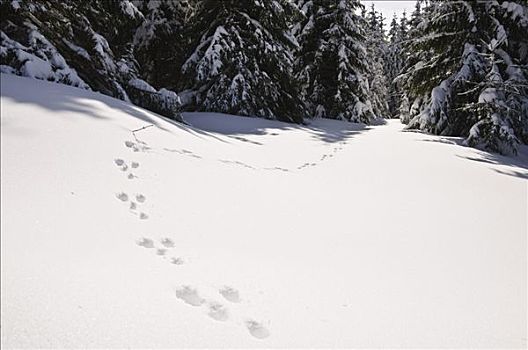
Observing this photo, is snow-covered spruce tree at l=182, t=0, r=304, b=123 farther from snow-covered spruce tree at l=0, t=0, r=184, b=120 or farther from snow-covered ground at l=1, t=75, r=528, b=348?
snow-covered ground at l=1, t=75, r=528, b=348

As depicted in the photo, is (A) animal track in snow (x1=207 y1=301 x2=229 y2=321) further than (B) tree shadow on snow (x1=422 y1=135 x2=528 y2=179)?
No

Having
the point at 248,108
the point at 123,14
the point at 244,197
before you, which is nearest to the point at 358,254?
the point at 244,197

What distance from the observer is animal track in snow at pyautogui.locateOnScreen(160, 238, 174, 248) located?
8.78 ft

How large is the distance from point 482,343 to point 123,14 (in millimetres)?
8488

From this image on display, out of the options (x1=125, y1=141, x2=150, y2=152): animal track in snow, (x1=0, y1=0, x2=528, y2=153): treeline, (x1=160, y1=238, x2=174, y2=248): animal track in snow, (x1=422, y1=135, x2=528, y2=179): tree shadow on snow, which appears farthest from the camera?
(x1=0, y1=0, x2=528, y2=153): treeline

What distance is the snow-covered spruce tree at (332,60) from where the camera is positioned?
57.8 feet

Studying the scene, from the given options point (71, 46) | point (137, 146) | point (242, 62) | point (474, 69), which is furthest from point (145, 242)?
point (474, 69)

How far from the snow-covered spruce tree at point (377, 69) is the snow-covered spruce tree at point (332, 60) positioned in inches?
423

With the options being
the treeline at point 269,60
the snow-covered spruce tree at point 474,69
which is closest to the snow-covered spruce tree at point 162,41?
the treeline at point 269,60

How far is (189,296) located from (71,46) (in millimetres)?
5715

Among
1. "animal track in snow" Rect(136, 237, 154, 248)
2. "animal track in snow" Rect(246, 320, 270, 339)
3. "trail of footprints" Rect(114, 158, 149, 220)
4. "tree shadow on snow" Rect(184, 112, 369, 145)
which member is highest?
"tree shadow on snow" Rect(184, 112, 369, 145)

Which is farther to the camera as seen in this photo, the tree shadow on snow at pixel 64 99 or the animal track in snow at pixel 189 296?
the tree shadow on snow at pixel 64 99

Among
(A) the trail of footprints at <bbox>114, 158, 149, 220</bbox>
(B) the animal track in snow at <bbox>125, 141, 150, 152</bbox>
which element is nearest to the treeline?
(B) the animal track in snow at <bbox>125, 141, 150, 152</bbox>

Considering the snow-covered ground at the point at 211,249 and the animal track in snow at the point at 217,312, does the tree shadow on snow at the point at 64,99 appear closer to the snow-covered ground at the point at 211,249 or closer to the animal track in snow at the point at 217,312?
the snow-covered ground at the point at 211,249
